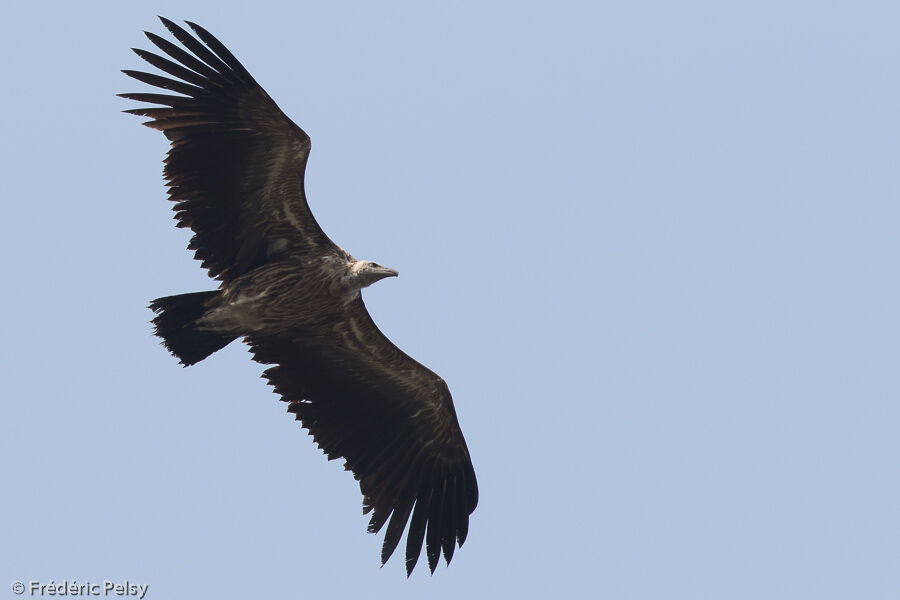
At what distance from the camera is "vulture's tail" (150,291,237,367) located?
56.6 ft

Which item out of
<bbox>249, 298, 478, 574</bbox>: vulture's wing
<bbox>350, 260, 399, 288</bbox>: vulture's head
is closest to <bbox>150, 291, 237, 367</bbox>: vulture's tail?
<bbox>249, 298, 478, 574</bbox>: vulture's wing

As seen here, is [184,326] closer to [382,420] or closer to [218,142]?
[218,142]

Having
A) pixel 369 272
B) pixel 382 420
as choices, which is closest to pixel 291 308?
pixel 369 272

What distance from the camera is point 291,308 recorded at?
1789cm

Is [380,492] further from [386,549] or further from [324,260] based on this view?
[324,260]

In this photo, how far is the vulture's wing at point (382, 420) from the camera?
61.2 feet

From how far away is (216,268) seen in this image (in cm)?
1758

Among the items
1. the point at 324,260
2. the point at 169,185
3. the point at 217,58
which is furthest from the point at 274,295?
the point at 217,58

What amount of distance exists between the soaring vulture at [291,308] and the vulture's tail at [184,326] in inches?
0.5

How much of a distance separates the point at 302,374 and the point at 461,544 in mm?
3120

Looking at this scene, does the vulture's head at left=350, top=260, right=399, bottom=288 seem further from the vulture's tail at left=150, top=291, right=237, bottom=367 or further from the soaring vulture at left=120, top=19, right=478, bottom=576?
the vulture's tail at left=150, top=291, right=237, bottom=367

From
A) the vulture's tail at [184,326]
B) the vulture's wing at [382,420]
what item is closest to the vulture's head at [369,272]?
the vulture's wing at [382,420]

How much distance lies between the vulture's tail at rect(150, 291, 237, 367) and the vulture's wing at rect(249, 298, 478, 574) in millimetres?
1001

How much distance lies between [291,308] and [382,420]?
2244 millimetres
